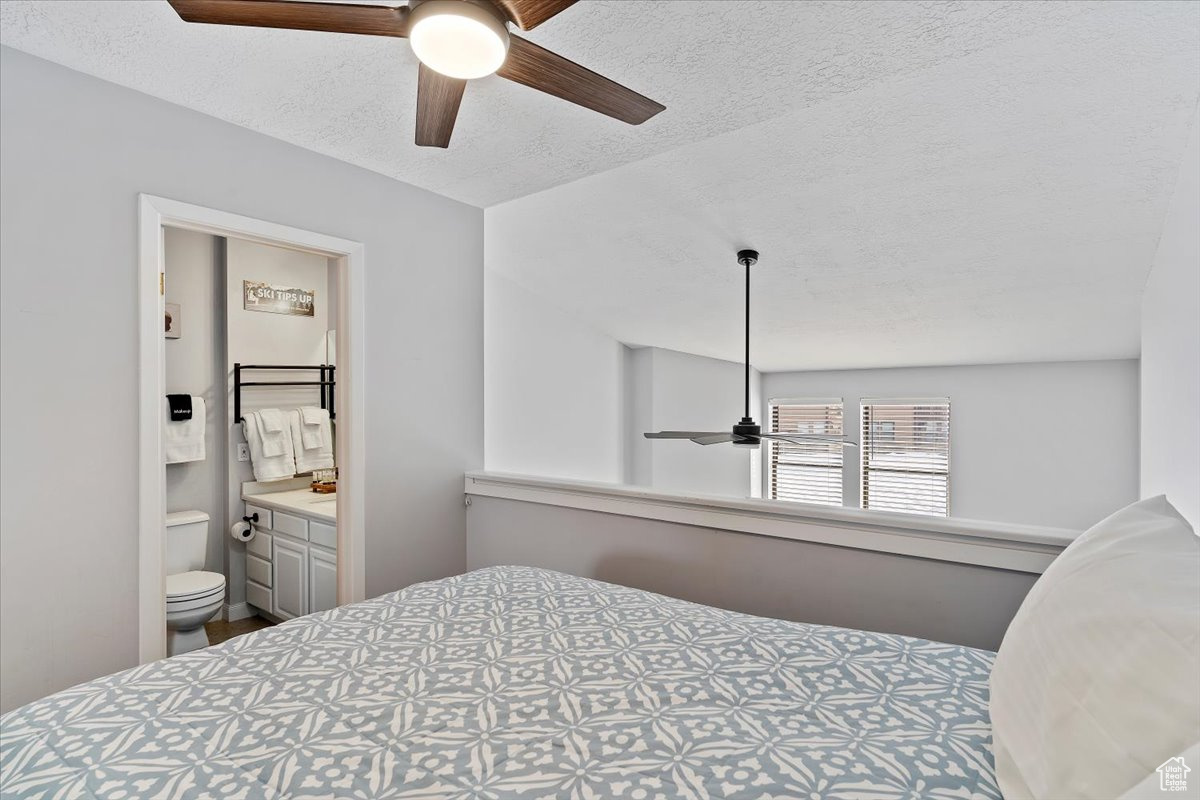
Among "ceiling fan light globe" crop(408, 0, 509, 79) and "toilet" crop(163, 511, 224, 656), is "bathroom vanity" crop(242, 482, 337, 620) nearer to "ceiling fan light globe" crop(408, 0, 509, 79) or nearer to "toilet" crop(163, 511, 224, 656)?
"toilet" crop(163, 511, 224, 656)

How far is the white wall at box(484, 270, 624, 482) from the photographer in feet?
13.5

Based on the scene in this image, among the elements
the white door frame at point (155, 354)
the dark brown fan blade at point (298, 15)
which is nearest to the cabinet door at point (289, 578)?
the white door frame at point (155, 354)

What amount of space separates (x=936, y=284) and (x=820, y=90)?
1.86 metres

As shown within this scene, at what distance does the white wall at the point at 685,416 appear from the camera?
532 centimetres

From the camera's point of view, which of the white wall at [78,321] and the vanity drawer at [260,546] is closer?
the white wall at [78,321]

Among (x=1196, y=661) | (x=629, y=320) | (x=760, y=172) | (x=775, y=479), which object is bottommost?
(x=775, y=479)

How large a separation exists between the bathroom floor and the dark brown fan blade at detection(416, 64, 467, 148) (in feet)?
10.1

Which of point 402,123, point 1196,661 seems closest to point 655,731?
point 1196,661

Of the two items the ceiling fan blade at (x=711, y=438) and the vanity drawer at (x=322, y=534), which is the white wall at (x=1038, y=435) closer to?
the ceiling fan blade at (x=711, y=438)

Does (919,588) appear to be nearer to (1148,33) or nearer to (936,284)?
(1148,33)

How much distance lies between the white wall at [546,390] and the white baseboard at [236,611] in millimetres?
1731

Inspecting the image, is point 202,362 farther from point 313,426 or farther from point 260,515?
point 260,515

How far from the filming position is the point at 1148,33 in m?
1.73

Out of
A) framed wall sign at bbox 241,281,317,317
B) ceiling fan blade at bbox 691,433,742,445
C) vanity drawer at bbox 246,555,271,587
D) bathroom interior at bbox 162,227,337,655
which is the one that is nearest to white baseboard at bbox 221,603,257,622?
bathroom interior at bbox 162,227,337,655
